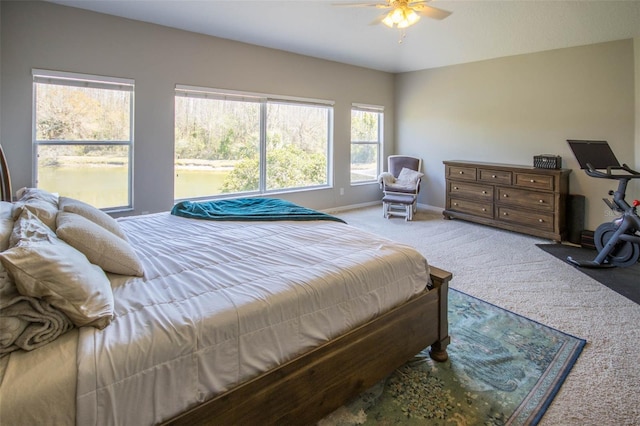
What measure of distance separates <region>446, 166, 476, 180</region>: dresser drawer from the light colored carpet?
2.48ft

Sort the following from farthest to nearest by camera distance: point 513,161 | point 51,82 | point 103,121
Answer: point 513,161 → point 103,121 → point 51,82

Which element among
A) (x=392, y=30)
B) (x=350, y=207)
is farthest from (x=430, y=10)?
(x=350, y=207)

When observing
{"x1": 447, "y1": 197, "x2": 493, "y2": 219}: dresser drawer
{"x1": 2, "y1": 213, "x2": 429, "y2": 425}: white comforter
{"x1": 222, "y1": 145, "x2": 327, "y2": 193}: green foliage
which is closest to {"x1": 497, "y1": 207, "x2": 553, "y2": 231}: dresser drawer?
{"x1": 447, "y1": 197, "x2": 493, "y2": 219}: dresser drawer

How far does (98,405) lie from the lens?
103 centimetres

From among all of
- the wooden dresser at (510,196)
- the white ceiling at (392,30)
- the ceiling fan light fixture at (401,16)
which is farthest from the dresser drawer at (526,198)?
the ceiling fan light fixture at (401,16)

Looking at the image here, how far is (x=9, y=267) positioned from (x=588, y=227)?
5877 mm

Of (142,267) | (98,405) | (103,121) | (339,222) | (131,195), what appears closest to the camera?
(98,405)

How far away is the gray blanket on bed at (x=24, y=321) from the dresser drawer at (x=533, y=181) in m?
5.31

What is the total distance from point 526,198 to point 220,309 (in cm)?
490

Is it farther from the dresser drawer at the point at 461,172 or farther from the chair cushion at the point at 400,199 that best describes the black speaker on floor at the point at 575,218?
the chair cushion at the point at 400,199

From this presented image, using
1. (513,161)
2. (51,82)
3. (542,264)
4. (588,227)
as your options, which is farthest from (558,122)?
(51,82)

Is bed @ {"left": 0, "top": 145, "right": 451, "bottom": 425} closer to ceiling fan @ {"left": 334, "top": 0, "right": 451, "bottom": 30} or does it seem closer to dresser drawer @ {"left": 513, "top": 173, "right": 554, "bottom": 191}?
ceiling fan @ {"left": 334, "top": 0, "right": 451, "bottom": 30}

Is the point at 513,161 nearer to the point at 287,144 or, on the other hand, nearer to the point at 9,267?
the point at 287,144

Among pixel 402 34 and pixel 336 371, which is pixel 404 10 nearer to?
pixel 402 34
